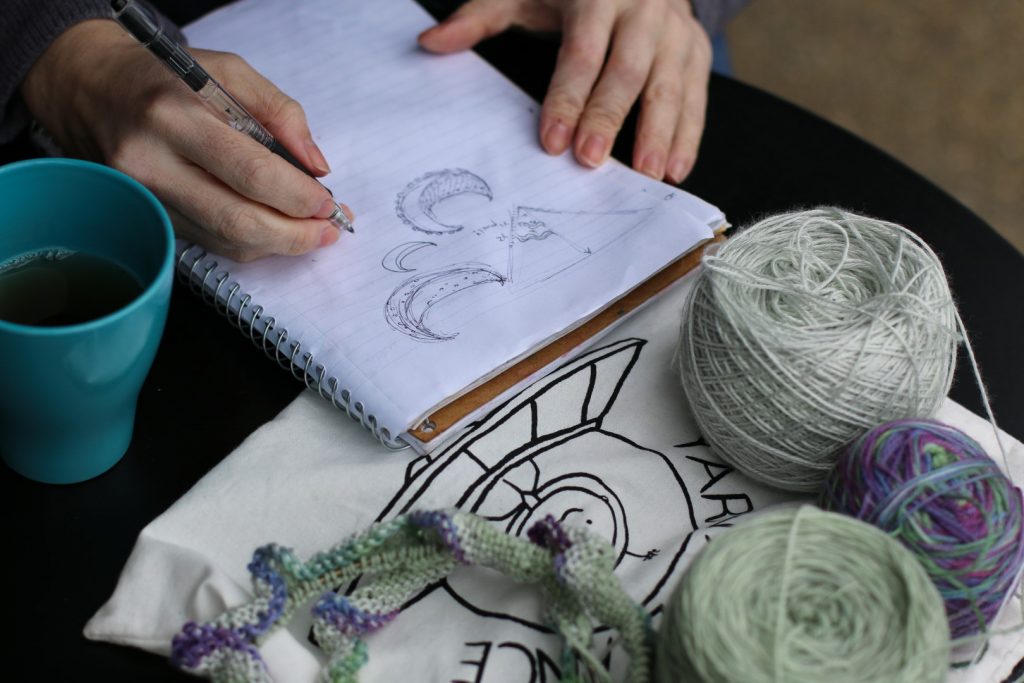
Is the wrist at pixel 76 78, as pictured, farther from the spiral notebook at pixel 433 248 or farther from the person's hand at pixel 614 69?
the person's hand at pixel 614 69

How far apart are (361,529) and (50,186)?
23 centimetres

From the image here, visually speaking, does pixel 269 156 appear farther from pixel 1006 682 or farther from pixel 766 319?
pixel 1006 682

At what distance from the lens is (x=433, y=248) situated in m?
0.61

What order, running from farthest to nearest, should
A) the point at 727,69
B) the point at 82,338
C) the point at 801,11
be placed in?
1. the point at 801,11
2. the point at 727,69
3. the point at 82,338

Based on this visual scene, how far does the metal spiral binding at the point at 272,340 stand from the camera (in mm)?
536

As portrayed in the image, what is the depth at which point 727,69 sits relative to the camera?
3.04ft

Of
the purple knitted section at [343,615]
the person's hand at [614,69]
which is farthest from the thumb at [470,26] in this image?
the purple knitted section at [343,615]

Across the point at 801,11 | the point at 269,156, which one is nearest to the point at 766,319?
the point at 269,156

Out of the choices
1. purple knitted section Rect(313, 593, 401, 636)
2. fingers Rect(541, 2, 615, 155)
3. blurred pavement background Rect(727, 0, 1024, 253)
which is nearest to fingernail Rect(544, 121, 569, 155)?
fingers Rect(541, 2, 615, 155)

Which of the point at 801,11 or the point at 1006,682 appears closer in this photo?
the point at 1006,682

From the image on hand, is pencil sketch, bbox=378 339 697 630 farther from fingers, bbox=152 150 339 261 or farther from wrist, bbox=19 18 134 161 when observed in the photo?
wrist, bbox=19 18 134 161

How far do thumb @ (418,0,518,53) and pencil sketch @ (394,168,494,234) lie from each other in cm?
13

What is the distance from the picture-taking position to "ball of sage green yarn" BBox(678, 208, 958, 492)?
1.58ft

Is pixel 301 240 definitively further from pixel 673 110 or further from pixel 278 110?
pixel 673 110
